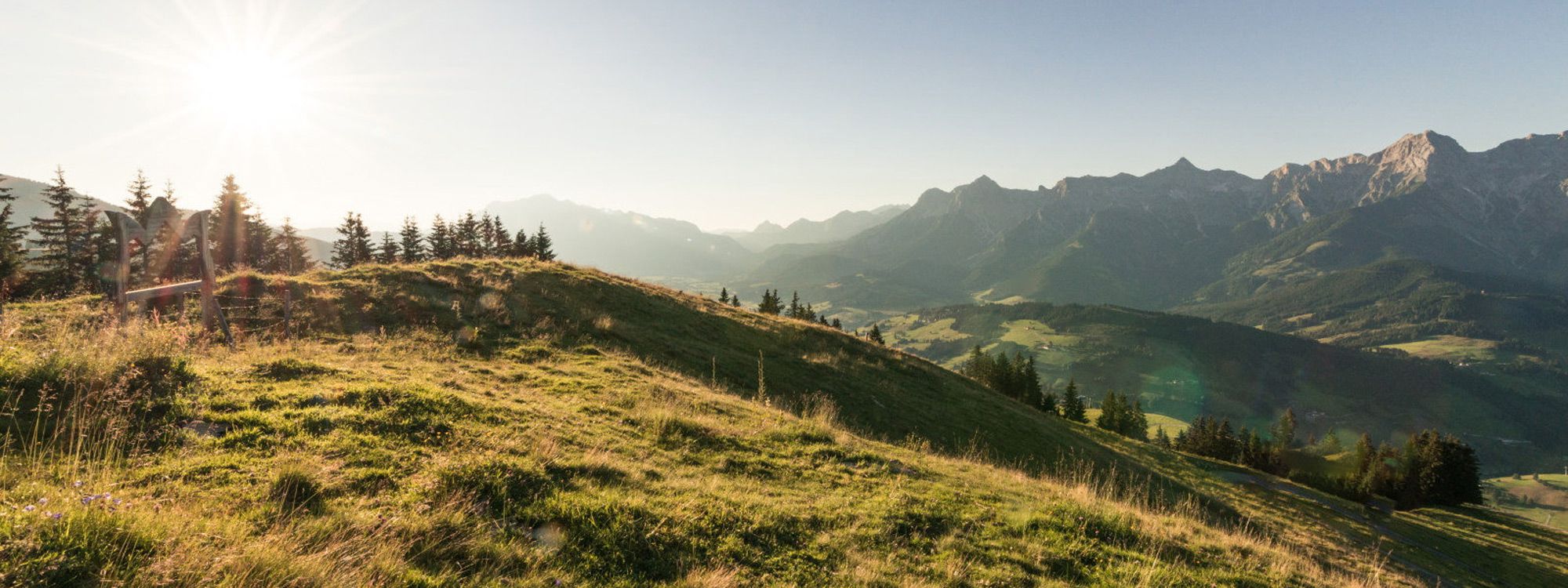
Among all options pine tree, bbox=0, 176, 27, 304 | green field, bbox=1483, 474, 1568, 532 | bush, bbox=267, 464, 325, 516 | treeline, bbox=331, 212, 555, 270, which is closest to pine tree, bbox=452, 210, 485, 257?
treeline, bbox=331, 212, 555, 270

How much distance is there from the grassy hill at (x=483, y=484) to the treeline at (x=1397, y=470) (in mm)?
56424

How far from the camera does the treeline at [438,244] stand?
62.1 meters

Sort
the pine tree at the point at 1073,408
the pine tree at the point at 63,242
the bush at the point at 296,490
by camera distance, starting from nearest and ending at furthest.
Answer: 1. the bush at the point at 296,490
2. the pine tree at the point at 63,242
3. the pine tree at the point at 1073,408

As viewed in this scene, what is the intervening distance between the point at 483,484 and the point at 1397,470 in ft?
312

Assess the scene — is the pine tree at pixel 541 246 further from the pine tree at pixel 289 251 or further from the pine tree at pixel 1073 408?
the pine tree at pixel 1073 408

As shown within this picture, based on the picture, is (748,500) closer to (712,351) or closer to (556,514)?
(556,514)

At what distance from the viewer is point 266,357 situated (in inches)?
419

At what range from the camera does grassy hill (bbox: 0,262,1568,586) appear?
4.64m

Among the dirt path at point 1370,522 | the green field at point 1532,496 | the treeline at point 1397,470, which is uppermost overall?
the dirt path at point 1370,522

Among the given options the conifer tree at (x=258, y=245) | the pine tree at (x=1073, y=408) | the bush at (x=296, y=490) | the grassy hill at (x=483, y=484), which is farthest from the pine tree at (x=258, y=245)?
the pine tree at (x=1073, y=408)

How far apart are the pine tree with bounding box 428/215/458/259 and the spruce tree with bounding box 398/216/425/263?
1225 mm

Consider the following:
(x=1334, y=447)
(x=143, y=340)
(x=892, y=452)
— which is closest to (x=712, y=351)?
(x=892, y=452)

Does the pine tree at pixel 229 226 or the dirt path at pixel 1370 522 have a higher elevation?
the pine tree at pixel 229 226

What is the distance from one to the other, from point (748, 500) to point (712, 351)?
1492 centimetres
